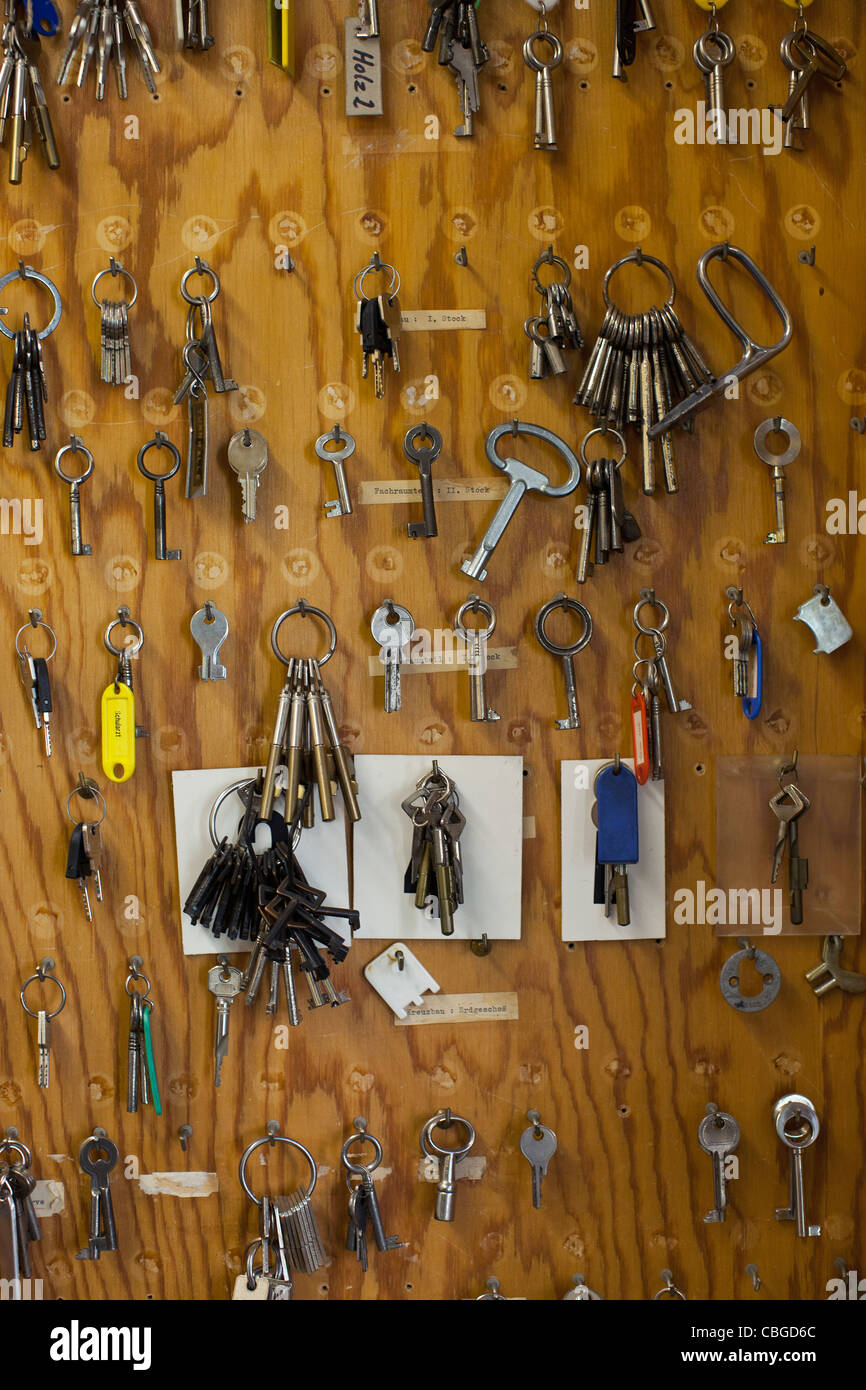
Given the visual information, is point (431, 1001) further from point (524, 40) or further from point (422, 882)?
point (524, 40)

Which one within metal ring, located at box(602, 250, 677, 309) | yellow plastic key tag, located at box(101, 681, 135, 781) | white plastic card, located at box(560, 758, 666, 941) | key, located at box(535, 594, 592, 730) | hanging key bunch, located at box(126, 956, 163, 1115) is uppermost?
metal ring, located at box(602, 250, 677, 309)

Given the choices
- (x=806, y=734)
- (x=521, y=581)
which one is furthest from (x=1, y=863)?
(x=806, y=734)

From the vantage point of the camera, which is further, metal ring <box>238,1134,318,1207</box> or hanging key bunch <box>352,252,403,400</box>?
metal ring <box>238,1134,318,1207</box>

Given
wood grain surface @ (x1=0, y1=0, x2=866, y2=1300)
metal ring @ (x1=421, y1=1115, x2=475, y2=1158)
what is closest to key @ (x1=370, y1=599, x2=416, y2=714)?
wood grain surface @ (x1=0, y1=0, x2=866, y2=1300)

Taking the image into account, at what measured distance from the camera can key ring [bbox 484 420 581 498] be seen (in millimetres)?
2055

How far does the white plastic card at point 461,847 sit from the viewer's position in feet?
6.88

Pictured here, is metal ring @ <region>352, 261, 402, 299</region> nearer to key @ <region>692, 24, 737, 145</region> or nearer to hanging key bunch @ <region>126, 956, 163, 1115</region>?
key @ <region>692, 24, 737, 145</region>

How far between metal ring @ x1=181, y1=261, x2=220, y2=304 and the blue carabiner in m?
1.32

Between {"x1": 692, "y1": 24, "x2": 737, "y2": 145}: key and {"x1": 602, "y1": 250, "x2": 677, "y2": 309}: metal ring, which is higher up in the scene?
{"x1": 692, "y1": 24, "x2": 737, "y2": 145}: key

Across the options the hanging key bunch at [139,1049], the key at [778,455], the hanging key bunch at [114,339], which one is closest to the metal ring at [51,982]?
the hanging key bunch at [139,1049]

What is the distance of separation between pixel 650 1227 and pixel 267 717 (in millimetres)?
1353

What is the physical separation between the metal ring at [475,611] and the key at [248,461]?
469mm

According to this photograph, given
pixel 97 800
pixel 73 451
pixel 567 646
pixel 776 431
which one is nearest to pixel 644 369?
pixel 776 431

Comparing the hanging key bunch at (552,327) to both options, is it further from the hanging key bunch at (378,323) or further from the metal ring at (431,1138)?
the metal ring at (431,1138)
